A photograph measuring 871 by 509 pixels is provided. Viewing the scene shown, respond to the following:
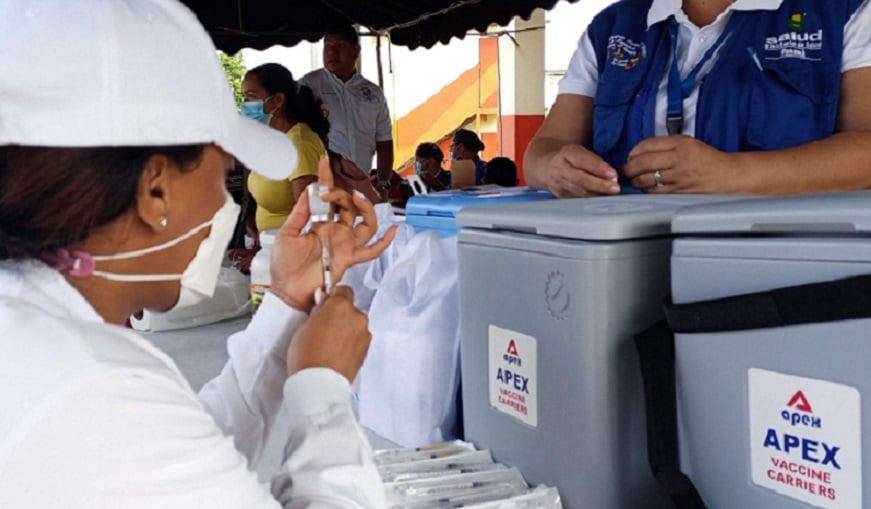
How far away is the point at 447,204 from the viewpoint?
48.8 inches

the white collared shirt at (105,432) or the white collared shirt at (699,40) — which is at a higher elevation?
the white collared shirt at (699,40)

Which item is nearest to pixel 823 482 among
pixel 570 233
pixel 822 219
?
pixel 822 219

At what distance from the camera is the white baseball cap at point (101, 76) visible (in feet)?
1.87

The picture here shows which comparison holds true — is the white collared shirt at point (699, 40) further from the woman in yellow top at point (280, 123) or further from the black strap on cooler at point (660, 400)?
the woman in yellow top at point (280, 123)

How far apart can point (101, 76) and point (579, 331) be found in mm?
467

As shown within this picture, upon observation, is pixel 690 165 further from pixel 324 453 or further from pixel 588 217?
pixel 324 453

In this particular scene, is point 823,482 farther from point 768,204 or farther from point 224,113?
point 224,113

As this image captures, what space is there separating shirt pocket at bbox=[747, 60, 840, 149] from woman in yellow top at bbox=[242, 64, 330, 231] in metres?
1.84

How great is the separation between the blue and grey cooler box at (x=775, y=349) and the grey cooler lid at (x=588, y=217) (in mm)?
51

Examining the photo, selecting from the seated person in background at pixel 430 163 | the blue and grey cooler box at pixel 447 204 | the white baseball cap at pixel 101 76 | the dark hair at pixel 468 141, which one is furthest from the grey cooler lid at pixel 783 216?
the dark hair at pixel 468 141

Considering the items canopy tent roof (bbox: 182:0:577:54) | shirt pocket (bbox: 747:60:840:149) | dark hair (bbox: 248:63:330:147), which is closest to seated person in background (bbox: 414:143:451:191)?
canopy tent roof (bbox: 182:0:577:54)

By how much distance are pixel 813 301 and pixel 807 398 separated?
76 mm

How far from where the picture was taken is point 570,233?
743 millimetres

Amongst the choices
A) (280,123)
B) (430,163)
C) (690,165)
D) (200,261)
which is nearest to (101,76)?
(200,261)
